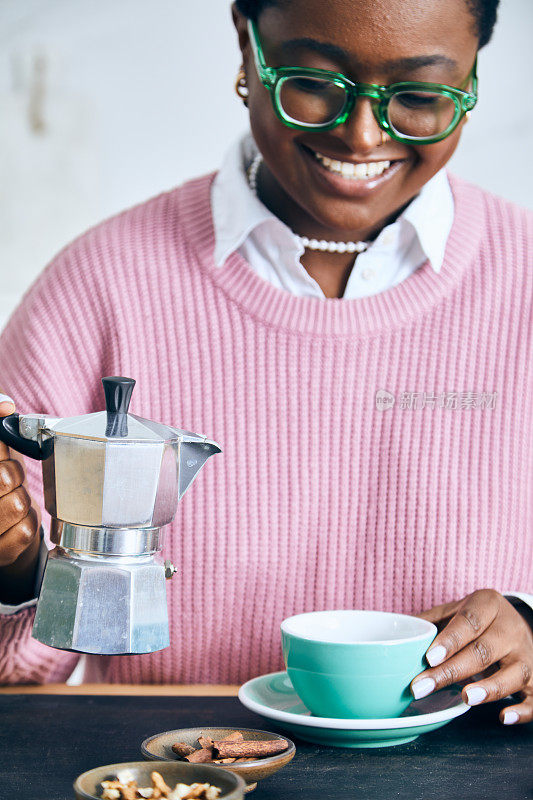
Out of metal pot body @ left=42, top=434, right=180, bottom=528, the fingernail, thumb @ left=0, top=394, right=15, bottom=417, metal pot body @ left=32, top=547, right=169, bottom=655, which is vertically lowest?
the fingernail

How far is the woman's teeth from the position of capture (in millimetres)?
1072

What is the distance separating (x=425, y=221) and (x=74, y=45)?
6.11 feet

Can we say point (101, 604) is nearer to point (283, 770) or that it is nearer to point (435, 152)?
point (283, 770)

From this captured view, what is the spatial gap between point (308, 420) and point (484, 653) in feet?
1.45

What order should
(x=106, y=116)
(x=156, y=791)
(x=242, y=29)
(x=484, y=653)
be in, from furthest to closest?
(x=106, y=116)
(x=242, y=29)
(x=484, y=653)
(x=156, y=791)

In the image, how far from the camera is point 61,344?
49.8 inches

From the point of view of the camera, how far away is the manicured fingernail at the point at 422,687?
84 centimetres

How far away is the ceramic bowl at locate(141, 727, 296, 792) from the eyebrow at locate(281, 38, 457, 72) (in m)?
0.66

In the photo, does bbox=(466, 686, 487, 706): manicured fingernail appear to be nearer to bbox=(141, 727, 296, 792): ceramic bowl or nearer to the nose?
bbox=(141, 727, 296, 792): ceramic bowl

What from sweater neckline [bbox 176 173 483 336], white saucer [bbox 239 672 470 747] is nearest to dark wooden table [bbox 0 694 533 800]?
white saucer [bbox 239 672 470 747]

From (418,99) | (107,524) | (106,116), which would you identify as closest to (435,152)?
(418,99)

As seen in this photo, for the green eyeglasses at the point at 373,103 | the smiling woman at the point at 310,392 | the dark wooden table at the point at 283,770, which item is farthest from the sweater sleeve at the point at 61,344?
the green eyeglasses at the point at 373,103

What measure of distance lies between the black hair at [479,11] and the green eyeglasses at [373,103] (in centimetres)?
5

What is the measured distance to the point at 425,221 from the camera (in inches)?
49.4
